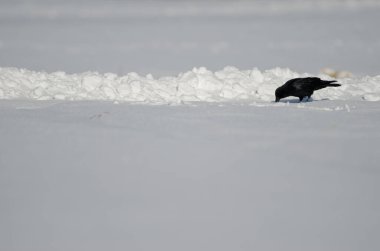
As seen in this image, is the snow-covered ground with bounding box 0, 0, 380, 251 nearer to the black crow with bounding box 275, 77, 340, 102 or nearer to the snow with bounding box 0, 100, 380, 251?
the snow with bounding box 0, 100, 380, 251

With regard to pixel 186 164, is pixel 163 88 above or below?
above

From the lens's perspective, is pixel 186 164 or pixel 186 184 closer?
pixel 186 184

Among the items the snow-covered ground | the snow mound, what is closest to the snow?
the snow-covered ground

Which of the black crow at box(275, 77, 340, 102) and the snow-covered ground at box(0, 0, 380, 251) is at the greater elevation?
the black crow at box(275, 77, 340, 102)

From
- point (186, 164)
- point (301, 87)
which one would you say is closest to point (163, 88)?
point (301, 87)

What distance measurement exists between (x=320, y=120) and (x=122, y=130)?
7.88 ft

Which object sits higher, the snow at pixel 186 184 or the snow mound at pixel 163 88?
the snow mound at pixel 163 88

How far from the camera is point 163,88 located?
1045cm

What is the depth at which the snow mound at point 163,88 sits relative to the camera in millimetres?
10101

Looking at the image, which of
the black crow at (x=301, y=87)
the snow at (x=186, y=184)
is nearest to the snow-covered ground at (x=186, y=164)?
the snow at (x=186, y=184)

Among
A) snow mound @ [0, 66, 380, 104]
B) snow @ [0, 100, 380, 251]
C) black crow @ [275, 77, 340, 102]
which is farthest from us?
snow mound @ [0, 66, 380, 104]

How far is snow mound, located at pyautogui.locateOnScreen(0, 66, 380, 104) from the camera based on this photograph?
10.1 metres

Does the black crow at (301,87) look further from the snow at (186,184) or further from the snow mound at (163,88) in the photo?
the snow at (186,184)

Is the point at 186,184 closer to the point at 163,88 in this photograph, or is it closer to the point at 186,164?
the point at 186,164
